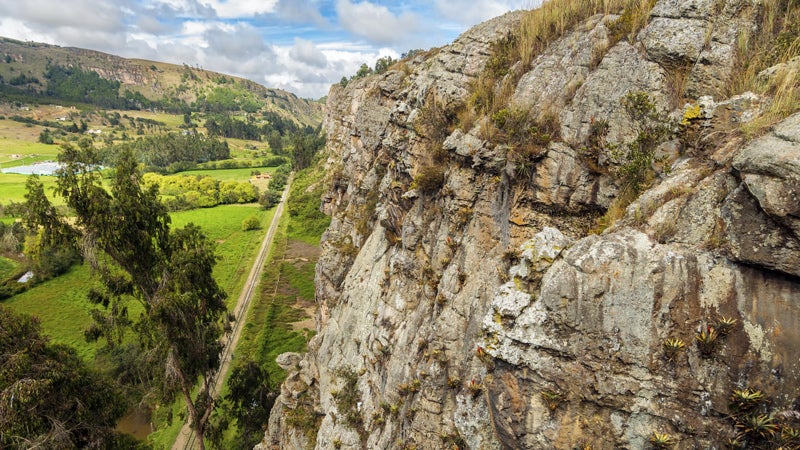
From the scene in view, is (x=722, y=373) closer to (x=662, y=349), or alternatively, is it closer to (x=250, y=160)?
(x=662, y=349)

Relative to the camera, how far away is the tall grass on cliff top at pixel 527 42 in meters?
15.8

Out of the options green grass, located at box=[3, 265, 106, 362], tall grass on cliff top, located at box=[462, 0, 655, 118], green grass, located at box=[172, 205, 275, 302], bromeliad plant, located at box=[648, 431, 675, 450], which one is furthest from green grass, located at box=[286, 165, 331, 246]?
bromeliad plant, located at box=[648, 431, 675, 450]

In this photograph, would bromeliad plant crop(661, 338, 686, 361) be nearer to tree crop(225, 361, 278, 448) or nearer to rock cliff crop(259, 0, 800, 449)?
rock cliff crop(259, 0, 800, 449)

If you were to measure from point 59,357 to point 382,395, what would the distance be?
14.9 metres

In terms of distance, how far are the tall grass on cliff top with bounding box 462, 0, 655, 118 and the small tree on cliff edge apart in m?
18.7

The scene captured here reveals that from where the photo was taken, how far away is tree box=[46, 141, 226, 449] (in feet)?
63.4

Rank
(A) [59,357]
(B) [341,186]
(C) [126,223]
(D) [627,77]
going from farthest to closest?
1. (B) [341,186]
2. (C) [126,223]
3. (A) [59,357]
4. (D) [627,77]

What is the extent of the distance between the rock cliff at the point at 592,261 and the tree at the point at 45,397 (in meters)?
11.1

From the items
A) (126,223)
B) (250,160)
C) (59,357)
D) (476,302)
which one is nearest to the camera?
(476,302)

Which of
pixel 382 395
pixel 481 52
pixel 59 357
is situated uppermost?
pixel 481 52

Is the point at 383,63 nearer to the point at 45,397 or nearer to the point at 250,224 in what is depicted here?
the point at 250,224

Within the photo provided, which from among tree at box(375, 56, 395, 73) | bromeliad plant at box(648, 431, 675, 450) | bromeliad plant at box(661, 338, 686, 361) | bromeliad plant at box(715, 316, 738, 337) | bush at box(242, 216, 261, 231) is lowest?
bush at box(242, 216, 261, 231)

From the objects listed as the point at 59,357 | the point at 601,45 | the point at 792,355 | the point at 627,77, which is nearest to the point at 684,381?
the point at 792,355

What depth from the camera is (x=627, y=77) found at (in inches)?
496
